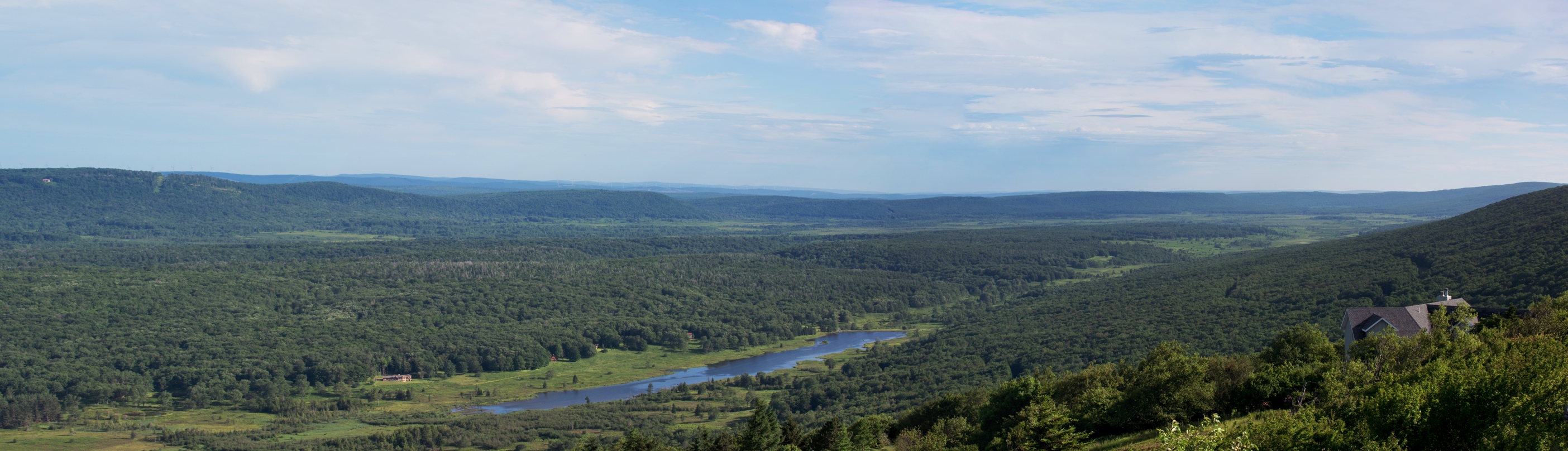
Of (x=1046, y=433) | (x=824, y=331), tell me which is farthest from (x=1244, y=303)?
(x=1046, y=433)

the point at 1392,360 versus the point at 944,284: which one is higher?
the point at 1392,360

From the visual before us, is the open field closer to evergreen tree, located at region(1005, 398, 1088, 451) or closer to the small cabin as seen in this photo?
evergreen tree, located at region(1005, 398, 1088, 451)

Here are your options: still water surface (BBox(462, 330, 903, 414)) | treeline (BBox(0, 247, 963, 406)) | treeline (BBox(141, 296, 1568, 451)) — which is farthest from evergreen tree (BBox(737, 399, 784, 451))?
treeline (BBox(0, 247, 963, 406))

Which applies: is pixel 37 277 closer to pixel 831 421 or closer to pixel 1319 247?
pixel 831 421

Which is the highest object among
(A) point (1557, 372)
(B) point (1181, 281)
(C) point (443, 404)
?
(A) point (1557, 372)

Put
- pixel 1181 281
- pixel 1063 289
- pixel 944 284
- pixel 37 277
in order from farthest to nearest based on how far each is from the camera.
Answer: pixel 944 284 < pixel 1063 289 < pixel 37 277 < pixel 1181 281

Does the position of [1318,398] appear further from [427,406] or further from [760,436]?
[427,406]

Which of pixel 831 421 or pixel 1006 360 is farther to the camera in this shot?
pixel 1006 360

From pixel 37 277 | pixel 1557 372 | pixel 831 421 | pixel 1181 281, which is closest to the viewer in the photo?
pixel 1557 372

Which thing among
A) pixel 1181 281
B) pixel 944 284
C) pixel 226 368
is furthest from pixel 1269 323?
pixel 226 368

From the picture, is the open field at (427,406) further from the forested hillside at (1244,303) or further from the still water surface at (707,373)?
the forested hillside at (1244,303)
